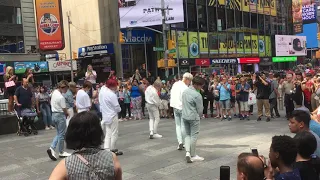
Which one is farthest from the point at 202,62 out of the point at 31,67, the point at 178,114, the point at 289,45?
the point at 178,114

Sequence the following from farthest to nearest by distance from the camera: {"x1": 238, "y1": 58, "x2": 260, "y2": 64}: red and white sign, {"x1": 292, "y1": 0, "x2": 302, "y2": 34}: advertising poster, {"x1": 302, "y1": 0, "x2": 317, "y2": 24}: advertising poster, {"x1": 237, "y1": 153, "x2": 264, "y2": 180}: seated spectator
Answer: {"x1": 302, "y1": 0, "x2": 317, "y2": 24}: advertising poster → {"x1": 292, "y1": 0, "x2": 302, "y2": 34}: advertising poster → {"x1": 238, "y1": 58, "x2": 260, "y2": 64}: red and white sign → {"x1": 237, "y1": 153, "x2": 264, "y2": 180}: seated spectator

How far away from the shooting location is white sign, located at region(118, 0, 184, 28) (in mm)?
31125

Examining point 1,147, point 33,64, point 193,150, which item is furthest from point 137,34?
point 193,150

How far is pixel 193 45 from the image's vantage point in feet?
119

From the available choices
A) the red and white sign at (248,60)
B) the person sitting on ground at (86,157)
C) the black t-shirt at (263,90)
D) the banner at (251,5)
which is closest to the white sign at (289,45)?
the banner at (251,5)

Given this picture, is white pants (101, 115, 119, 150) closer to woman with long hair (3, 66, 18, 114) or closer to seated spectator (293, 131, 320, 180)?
seated spectator (293, 131, 320, 180)

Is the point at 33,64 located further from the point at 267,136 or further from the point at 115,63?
the point at 267,136

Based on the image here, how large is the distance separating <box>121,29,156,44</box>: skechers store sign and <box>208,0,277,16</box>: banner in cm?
844

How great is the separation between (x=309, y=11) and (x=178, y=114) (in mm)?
77675

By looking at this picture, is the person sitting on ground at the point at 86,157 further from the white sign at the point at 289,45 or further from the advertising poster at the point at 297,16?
the advertising poster at the point at 297,16

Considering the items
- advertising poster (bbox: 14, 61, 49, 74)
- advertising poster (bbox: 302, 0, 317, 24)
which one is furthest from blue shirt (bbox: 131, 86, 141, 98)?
advertising poster (bbox: 302, 0, 317, 24)

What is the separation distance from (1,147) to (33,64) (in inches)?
853

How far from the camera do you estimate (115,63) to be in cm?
3372

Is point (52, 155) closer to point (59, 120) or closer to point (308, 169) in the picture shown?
point (59, 120)
